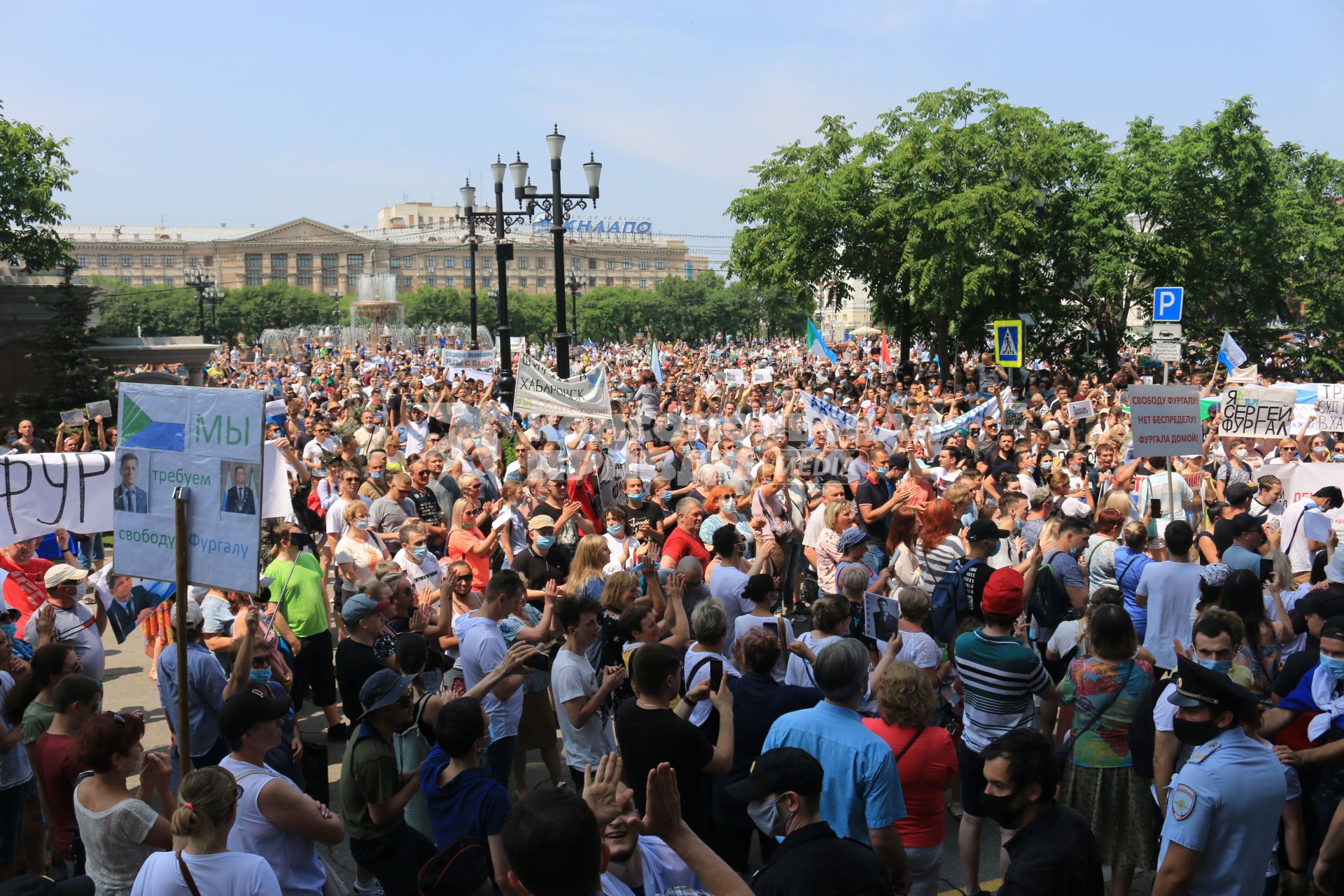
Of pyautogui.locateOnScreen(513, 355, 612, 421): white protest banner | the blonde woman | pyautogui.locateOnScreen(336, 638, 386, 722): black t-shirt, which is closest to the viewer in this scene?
pyautogui.locateOnScreen(336, 638, 386, 722): black t-shirt

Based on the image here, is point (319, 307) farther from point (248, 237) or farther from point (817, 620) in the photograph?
point (817, 620)

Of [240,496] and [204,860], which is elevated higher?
[240,496]

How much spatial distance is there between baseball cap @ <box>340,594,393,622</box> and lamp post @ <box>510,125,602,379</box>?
470 inches

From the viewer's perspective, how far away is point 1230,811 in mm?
3664

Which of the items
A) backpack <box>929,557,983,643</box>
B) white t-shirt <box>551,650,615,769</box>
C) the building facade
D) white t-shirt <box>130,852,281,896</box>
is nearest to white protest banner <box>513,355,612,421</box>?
backpack <box>929,557,983,643</box>

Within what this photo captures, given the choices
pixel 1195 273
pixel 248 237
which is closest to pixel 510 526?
pixel 1195 273

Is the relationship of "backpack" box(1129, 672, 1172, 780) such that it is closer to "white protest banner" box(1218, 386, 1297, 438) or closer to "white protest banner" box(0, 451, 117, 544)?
"white protest banner" box(0, 451, 117, 544)

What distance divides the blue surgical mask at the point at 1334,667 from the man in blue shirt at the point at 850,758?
1922 millimetres

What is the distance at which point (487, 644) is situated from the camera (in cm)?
588

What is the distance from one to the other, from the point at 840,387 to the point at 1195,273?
10248 millimetres

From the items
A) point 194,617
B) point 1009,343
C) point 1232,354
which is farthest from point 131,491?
point 1232,354

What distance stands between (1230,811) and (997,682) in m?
1.46

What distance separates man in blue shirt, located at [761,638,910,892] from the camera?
4.12 meters

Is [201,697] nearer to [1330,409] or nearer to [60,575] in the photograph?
[60,575]
